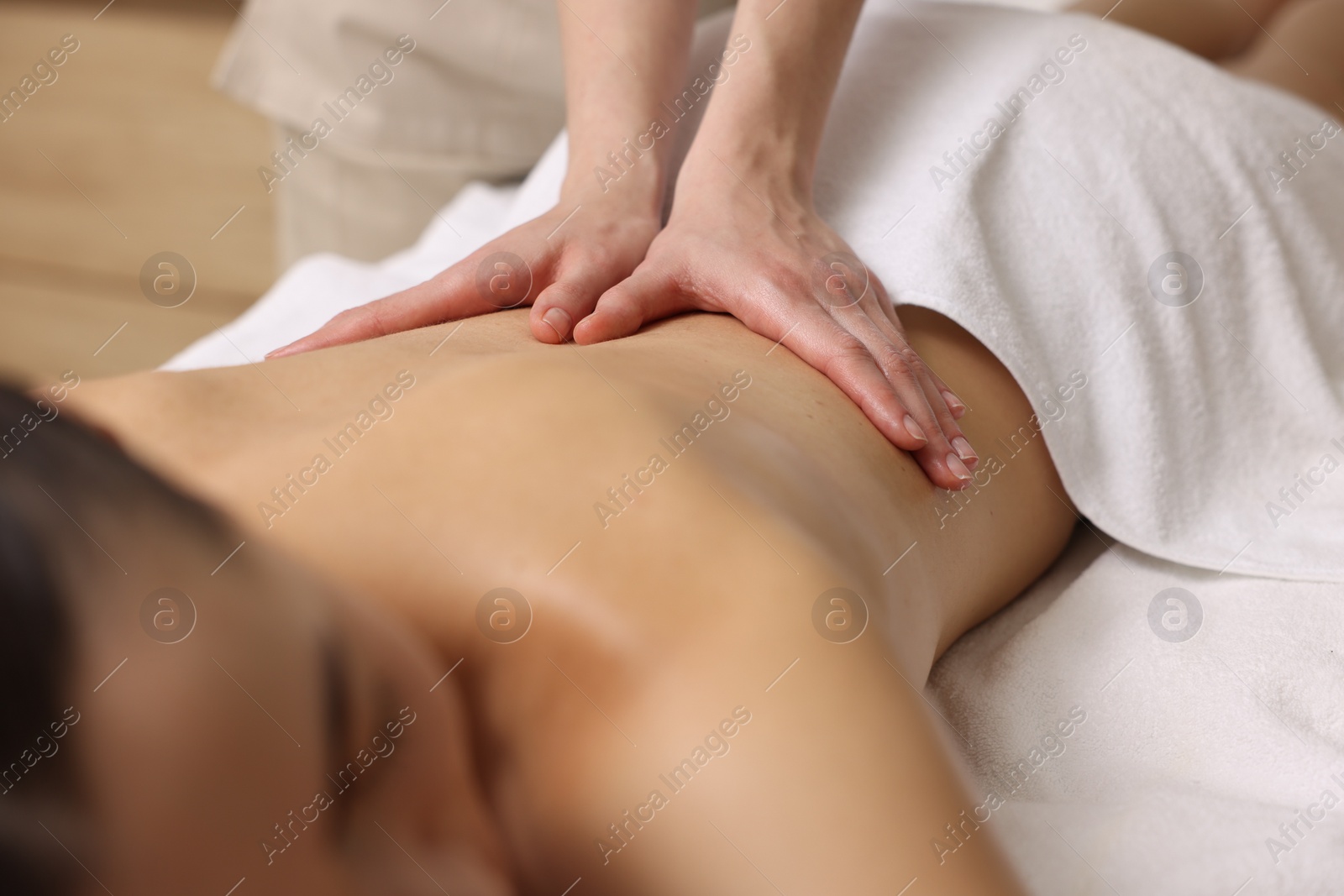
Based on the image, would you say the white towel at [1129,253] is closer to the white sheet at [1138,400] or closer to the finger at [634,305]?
the white sheet at [1138,400]

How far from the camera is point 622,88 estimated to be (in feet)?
2.92

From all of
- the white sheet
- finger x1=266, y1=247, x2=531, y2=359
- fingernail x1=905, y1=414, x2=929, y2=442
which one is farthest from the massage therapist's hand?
fingernail x1=905, y1=414, x2=929, y2=442

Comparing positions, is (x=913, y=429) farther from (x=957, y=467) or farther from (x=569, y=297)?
(x=569, y=297)

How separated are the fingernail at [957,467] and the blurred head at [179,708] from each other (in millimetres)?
366

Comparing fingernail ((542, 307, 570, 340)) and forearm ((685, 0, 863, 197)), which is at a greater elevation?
forearm ((685, 0, 863, 197))

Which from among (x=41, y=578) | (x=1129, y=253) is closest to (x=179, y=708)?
(x=41, y=578)

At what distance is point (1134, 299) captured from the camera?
2.66ft

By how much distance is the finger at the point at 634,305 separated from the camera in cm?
67

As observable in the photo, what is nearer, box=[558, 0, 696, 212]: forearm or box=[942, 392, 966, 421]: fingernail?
box=[942, 392, 966, 421]: fingernail

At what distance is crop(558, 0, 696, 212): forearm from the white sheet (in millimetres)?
103

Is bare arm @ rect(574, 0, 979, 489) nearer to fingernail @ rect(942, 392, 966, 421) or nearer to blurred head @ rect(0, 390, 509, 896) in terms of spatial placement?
fingernail @ rect(942, 392, 966, 421)

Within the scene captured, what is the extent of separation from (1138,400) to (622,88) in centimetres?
48

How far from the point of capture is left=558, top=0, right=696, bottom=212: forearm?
0.84 metres

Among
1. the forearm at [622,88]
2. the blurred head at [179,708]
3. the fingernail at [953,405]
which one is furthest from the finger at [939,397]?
the blurred head at [179,708]
